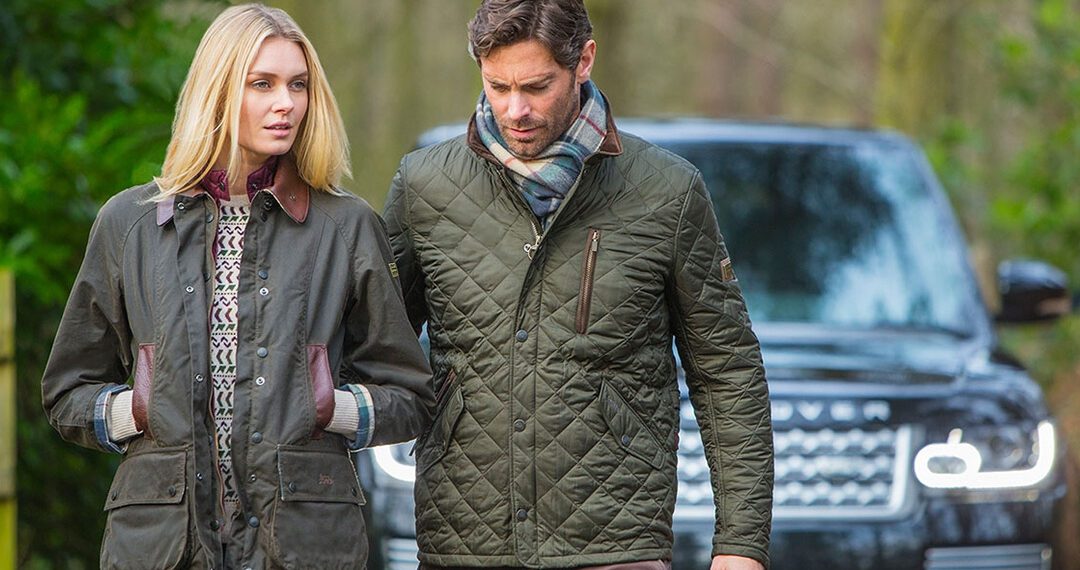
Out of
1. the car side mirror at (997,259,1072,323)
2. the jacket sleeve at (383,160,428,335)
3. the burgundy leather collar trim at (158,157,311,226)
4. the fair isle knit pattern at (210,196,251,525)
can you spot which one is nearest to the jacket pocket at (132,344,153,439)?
the fair isle knit pattern at (210,196,251,525)

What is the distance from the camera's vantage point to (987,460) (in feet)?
16.0

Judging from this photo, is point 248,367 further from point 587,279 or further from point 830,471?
point 830,471

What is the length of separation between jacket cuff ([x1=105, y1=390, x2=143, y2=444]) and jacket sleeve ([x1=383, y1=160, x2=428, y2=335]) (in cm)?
66

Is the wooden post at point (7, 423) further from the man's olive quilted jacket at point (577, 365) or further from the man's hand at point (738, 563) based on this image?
the man's hand at point (738, 563)

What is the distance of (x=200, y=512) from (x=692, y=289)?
1.12m

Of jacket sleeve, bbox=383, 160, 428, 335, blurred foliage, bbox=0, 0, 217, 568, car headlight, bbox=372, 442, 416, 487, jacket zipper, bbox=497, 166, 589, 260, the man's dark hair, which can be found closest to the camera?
the man's dark hair

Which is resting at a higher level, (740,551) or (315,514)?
(315,514)

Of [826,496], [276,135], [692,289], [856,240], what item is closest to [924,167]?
[856,240]

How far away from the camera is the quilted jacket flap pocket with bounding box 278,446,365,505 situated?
3250 mm

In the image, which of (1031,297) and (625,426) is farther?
(1031,297)

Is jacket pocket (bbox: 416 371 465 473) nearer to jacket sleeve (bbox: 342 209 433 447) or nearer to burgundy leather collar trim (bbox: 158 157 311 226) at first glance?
jacket sleeve (bbox: 342 209 433 447)

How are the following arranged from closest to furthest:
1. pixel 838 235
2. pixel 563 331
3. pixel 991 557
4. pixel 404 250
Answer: pixel 563 331 → pixel 404 250 → pixel 991 557 → pixel 838 235

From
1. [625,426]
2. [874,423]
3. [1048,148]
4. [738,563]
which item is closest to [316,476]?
[625,426]

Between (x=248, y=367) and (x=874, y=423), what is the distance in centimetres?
216
